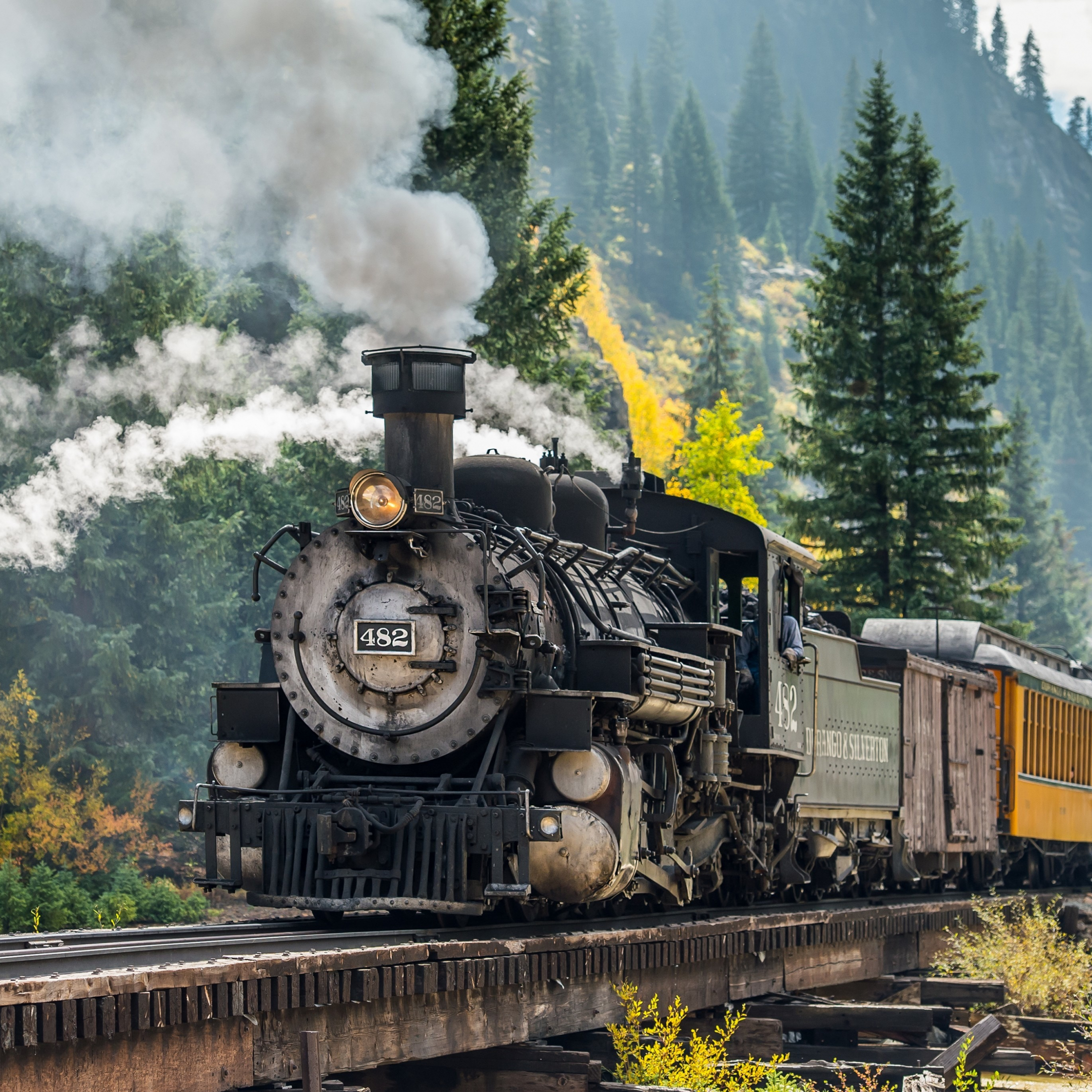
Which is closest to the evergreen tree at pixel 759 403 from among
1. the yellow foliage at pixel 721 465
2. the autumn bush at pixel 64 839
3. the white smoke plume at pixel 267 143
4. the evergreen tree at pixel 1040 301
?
the yellow foliage at pixel 721 465

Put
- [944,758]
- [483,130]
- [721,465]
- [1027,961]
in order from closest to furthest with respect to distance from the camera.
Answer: [1027,961], [944,758], [483,130], [721,465]

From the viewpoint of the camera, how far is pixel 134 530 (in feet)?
86.2

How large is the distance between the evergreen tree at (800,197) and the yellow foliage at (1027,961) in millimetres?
134956

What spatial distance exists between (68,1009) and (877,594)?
937 inches

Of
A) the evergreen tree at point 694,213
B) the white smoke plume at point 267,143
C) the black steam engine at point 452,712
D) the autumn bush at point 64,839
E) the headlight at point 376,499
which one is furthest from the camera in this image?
the evergreen tree at point 694,213

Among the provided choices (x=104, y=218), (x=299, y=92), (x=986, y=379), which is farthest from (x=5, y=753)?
(x=986, y=379)

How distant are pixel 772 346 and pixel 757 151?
3402cm

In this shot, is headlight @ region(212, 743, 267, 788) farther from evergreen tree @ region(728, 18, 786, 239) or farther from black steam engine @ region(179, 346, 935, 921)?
evergreen tree @ region(728, 18, 786, 239)

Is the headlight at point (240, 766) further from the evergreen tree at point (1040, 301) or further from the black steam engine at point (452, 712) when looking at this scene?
the evergreen tree at point (1040, 301)

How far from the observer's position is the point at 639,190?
440 feet

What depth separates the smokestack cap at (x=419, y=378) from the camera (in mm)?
10047

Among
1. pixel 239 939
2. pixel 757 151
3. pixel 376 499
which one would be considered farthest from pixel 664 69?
pixel 239 939

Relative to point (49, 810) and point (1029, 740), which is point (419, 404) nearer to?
point (1029, 740)

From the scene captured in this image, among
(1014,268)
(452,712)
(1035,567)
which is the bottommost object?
(452,712)
